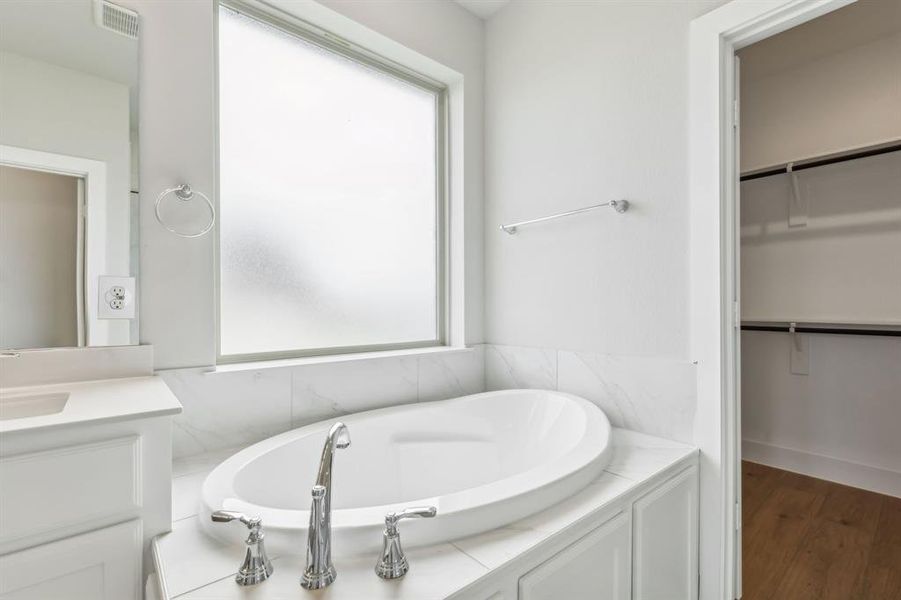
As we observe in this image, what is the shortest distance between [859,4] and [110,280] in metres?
3.46

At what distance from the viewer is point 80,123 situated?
1242mm

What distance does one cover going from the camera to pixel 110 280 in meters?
1.28

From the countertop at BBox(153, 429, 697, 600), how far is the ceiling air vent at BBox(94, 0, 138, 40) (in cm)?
141

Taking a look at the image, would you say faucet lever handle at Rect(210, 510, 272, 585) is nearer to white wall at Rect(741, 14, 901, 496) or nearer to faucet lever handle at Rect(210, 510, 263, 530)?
faucet lever handle at Rect(210, 510, 263, 530)

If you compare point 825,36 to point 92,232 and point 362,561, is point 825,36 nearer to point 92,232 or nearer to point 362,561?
point 362,561

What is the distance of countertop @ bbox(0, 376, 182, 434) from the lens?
0.84 metres

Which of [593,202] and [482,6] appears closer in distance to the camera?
[593,202]

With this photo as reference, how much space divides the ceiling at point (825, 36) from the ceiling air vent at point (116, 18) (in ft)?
9.97

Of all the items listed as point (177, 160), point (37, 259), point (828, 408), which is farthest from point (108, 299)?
point (828, 408)

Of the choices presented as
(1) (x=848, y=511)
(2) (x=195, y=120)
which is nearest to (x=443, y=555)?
(2) (x=195, y=120)

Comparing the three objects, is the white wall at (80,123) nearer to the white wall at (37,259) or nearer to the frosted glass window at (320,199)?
the white wall at (37,259)

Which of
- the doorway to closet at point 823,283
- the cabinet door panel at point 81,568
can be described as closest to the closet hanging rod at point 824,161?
the doorway to closet at point 823,283

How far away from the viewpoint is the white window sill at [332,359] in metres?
1.57

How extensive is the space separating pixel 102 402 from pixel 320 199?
119 cm
